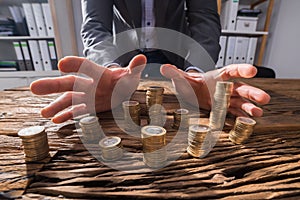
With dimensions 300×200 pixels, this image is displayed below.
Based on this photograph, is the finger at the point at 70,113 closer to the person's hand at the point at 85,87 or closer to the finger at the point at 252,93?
the person's hand at the point at 85,87

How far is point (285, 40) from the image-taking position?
1.80m

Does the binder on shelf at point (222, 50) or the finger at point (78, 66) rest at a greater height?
the finger at point (78, 66)

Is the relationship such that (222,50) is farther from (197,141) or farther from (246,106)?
(197,141)

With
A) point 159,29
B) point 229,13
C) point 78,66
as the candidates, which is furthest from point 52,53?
point 229,13

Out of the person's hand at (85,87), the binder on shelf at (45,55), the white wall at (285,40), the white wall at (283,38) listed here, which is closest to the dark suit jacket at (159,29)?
the person's hand at (85,87)

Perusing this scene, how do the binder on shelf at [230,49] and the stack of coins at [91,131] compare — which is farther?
the binder on shelf at [230,49]

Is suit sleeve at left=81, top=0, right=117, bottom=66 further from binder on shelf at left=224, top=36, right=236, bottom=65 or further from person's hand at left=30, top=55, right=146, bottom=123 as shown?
binder on shelf at left=224, top=36, right=236, bottom=65

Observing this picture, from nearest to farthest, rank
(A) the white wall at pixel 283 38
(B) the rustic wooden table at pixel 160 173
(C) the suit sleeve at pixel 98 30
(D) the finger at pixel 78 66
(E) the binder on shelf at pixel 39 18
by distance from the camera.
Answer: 1. (B) the rustic wooden table at pixel 160 173
2. (D) the finger at pixel 78 66
3. (C) the suit sleeve at pixel 98 30
4. (E) the binder on shelf at pixel 39 18
5. (A) the white wall at pixel 283 38

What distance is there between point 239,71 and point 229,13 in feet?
4.76

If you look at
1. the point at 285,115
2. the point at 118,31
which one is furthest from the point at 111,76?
the point at 118,31

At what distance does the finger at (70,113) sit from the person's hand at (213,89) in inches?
9.0

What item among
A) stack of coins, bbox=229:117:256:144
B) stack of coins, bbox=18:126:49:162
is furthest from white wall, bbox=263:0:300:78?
stack of coins, bbox=18:126:49:162

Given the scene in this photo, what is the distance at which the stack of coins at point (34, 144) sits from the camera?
0.87ft

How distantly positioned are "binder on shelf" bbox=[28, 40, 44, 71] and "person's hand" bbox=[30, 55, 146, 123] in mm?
1425
